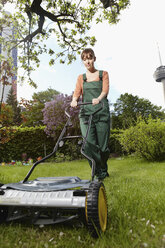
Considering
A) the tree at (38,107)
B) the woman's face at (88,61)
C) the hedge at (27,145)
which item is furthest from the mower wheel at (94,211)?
the tree at (38,107)

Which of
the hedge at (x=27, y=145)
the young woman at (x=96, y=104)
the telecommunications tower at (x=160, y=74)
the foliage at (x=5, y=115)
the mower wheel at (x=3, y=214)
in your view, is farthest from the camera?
the telecommunications tower at (x=160, y=74)

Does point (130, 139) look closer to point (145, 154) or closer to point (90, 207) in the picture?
→ point (145, 154)

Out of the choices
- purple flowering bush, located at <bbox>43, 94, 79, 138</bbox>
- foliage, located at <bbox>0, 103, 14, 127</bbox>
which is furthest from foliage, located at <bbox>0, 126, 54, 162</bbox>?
foliage, located at <bbox>0, 103, 14, 127</bbox>

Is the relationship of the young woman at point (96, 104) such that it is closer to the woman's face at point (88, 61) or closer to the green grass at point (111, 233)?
the woman's face at point (88, 61)

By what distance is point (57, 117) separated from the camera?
954 centimetres

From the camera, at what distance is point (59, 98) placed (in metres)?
10.1

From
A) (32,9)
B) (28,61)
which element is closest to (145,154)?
(28,61)

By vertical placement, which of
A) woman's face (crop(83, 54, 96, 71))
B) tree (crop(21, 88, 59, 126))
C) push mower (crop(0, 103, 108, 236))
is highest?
tree (crop(21, 88, 59, 126))

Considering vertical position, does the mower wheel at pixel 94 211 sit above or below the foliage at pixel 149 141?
below

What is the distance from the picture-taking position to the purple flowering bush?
931cm

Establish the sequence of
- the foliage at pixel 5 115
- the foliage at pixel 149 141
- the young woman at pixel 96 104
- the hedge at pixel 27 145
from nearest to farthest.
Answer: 1. the young woman at pixel 96 104
2. the foliage at pixel 5 115
3. the foliage at pixel 149 141
4. the hedge at pixel 27 145

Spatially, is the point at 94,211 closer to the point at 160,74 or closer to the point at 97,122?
the point at 97,122

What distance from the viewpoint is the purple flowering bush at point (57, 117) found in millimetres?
9310

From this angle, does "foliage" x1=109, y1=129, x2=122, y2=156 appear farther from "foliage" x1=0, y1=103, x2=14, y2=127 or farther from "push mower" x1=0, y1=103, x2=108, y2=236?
"push mower" x1=0, y1=103, x2=108, y2=236
